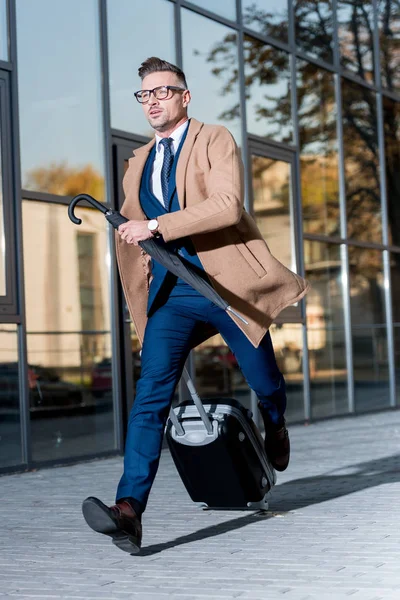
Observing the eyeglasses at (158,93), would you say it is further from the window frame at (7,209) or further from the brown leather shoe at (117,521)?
the window frame at (7,209)

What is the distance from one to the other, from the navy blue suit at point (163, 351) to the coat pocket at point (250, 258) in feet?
0.65

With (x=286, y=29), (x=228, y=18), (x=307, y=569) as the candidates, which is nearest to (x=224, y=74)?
(x=228, y=18)

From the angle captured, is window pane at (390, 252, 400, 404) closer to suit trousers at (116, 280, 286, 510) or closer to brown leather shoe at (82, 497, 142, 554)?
suit trousers at (116, 280, 286, 510)

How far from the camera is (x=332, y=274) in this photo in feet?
44.4

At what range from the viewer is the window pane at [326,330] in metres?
13.0

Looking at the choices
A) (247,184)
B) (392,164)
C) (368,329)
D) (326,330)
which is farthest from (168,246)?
(392,164)

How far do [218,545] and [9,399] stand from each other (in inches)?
158

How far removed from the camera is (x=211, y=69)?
1126 centimetres

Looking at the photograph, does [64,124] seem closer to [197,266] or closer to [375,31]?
[197,266]

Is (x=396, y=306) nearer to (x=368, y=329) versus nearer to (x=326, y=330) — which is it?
(x=368, y=329)

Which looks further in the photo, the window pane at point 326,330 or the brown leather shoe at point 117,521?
the window pane at point 326,330

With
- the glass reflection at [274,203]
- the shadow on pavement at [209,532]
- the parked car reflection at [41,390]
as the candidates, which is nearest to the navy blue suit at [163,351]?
the shadow on pavement at [209,532]

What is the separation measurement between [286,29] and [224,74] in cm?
185

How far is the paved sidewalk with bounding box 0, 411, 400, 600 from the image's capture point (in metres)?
3.85
